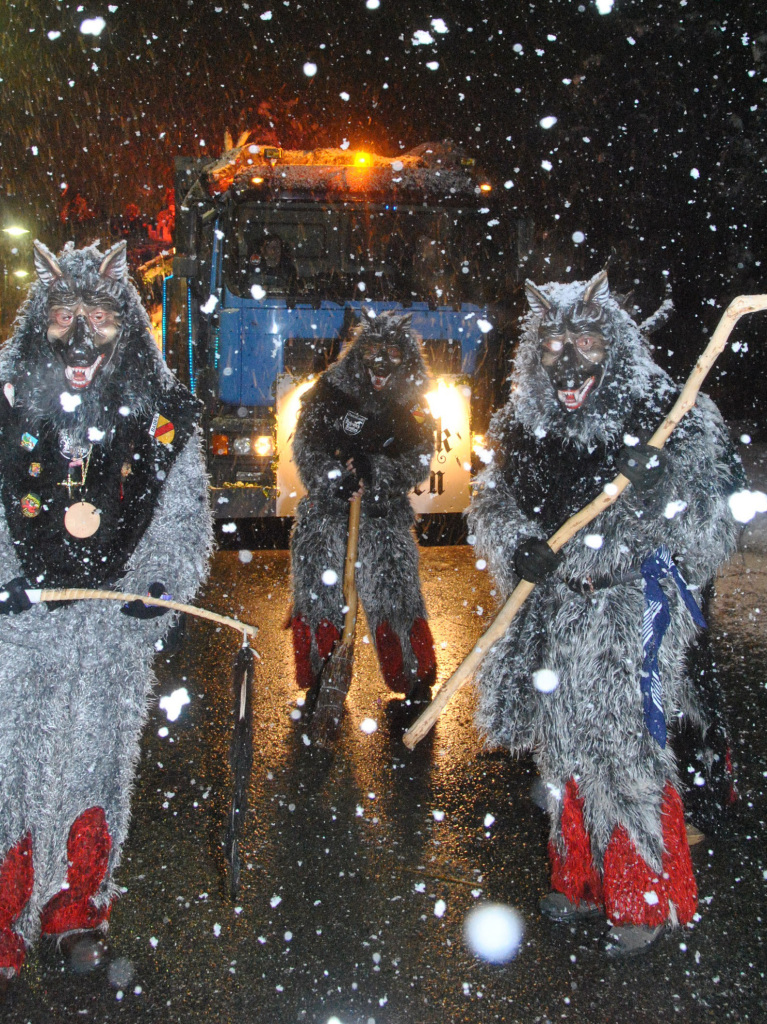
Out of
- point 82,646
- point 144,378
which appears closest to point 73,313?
point 144,378

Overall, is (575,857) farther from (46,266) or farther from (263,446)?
(263,446)

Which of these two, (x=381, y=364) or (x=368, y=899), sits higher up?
(x=381, y=364)

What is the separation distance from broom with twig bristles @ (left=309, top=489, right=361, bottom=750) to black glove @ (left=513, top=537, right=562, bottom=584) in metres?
1.95

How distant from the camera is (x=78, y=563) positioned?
3113mm

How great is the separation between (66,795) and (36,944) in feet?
1.78

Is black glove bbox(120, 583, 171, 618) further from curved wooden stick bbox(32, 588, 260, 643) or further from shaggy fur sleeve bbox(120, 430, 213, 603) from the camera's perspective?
shaggy fur sleeve bbox(120, 430, 213, 603)

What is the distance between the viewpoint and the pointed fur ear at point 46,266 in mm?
3115

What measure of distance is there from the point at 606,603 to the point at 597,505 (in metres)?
0.36

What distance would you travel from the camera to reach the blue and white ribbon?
10.1ft

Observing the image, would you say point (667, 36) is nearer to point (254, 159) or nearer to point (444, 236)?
point (444, 236)

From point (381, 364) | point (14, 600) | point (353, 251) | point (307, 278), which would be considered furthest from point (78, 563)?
point (353, 251)

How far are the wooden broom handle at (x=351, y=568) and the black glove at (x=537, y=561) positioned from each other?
203 centimetres

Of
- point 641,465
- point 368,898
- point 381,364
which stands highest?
point 381,364

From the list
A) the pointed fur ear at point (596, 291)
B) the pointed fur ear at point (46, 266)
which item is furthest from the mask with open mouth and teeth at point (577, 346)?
the pointed fur ear at point (46, 266)
